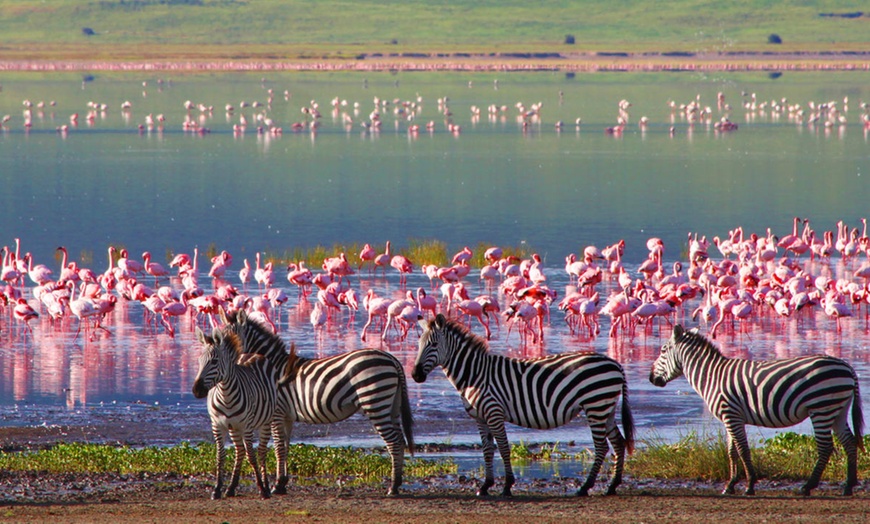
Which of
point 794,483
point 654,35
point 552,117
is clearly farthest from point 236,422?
point 654,35

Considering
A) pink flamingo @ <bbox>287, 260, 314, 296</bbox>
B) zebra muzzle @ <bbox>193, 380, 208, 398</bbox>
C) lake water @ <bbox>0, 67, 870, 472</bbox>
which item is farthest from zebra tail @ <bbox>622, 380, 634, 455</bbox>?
pink flamingo @ <bbox>287, 260, 314, 296</bbox>

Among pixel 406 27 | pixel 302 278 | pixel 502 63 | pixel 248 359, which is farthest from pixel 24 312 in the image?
pixel 406 27

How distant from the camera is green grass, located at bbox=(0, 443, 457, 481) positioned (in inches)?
463

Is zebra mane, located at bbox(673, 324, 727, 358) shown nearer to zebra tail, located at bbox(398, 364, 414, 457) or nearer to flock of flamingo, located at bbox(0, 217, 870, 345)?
zebra tail, located at bbox(398, 364, 414, 457)

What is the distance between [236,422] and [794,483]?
15.2ft

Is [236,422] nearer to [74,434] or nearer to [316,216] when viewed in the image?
[74,434]

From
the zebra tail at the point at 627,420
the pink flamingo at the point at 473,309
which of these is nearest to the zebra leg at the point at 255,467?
the zebra tail at the point at 627,420

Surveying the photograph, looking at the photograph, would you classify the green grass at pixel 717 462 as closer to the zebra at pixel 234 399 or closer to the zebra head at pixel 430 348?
the zebra head at pixel 430 348

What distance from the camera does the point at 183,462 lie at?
11.9 meters

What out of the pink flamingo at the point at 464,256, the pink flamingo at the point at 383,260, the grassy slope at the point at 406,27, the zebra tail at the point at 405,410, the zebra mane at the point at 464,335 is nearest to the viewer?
the zebra tail at the point at 405,410

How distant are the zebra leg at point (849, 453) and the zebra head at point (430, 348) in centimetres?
316

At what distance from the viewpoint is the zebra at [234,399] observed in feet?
33.8

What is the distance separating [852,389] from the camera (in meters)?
10.5

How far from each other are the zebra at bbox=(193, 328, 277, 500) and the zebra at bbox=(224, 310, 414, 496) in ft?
0.57
